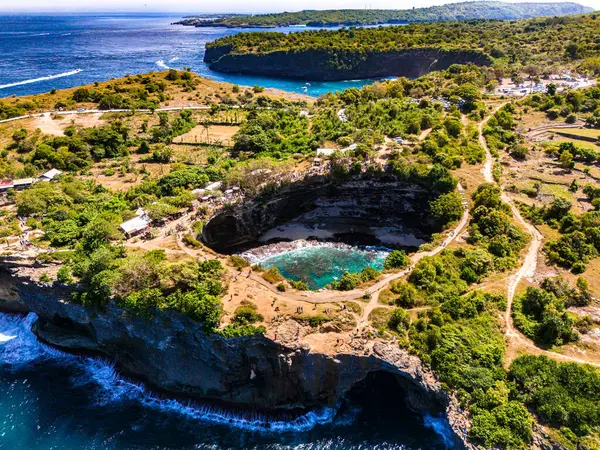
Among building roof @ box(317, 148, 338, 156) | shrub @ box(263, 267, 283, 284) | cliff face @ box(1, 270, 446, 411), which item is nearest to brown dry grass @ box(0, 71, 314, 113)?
building roof @ box(317, 148, 338, 156)

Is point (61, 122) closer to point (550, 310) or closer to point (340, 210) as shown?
point (340, 210)

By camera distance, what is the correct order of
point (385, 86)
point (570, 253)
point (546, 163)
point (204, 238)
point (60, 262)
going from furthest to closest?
point (385, 86) < point (546, 163) < point (204, 238) < point (570, 253) < point (60, 262)

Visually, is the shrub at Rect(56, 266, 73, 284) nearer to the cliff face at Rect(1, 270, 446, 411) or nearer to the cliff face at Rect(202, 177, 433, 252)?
the cliff face at Rect(1, 270, 446, 411)

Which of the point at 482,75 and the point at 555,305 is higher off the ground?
the point at 482,75

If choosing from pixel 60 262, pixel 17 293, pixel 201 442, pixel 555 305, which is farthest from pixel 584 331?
pixel 17 293

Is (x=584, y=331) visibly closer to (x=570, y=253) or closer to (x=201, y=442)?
(x=570, y=253)
